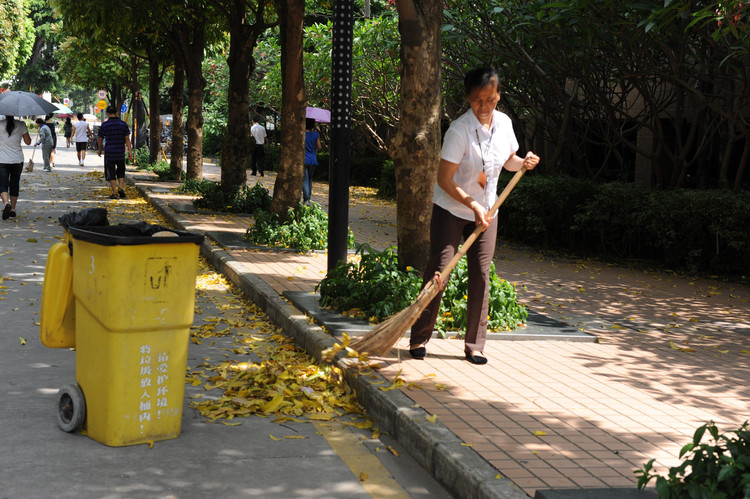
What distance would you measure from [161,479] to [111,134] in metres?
16.2

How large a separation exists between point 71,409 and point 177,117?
2081 centimetres

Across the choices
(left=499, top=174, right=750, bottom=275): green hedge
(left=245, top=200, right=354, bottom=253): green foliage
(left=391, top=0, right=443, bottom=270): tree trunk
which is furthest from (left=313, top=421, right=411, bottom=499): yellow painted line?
(left=499, top=174, right=750, bottom=275): green hedge

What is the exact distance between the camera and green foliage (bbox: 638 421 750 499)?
2969 mm

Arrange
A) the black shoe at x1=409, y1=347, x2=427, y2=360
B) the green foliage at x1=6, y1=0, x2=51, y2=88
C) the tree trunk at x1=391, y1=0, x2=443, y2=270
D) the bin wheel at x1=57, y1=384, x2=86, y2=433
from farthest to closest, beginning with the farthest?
the green foliage at x1=6, y1=0, x2=51, y2=88
the tree trunk at x1=391, y1=0, x2=443, y2=270
the black shoe at x1=409, y1=347, x2=427, y2=360
the bin wheel at x1=57, y1=384, x2=86, y2=433

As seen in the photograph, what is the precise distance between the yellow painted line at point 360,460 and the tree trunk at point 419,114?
2637mm

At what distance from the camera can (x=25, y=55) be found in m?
48.8

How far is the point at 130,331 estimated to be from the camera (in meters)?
4.38

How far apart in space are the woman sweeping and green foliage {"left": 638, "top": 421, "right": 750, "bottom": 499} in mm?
2664

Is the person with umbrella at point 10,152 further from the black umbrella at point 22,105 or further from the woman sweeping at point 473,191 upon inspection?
the woman sweeping at point 473,191

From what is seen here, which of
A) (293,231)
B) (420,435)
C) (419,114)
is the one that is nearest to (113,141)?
(293,231)

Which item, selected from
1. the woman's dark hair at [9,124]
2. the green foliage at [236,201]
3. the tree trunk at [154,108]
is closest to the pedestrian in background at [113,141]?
the green foliage at [236,201]

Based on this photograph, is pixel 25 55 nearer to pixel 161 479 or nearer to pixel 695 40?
pixel 695 40

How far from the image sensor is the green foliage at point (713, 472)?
2.97 metres

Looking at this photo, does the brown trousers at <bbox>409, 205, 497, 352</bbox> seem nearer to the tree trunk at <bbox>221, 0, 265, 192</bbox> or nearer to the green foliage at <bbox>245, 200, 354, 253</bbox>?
the green foliage at <bbox>245, 200, 354, 253</bbox>
